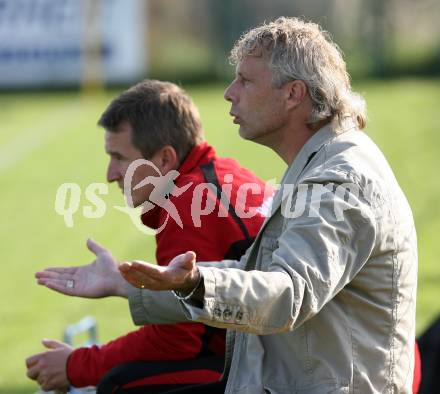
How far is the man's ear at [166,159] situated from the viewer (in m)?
4.40

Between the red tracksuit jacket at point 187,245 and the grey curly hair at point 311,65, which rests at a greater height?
the grey curly hair at point 311,65

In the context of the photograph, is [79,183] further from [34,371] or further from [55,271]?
[55,271]

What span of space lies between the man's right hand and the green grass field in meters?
2.54

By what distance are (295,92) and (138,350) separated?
129 cm

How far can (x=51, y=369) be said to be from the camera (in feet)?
14.1

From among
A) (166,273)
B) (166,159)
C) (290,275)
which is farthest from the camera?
(166,159)

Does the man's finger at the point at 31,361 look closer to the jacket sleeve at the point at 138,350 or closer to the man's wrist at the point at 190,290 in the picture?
the jacket sleeve at the point at 138,350

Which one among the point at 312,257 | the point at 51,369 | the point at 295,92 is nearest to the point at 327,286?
the point at 312,257

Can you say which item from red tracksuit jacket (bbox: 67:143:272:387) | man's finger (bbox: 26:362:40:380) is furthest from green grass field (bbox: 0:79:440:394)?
red tracksuit jacket (bbox: 67:143:272:387)

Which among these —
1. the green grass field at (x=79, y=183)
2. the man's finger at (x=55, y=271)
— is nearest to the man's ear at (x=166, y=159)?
the man's finger at (x=55, y=271)

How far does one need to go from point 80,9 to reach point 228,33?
3740 mm

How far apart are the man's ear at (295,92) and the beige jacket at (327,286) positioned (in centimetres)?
13

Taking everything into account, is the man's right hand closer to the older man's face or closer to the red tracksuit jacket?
the red tracksuit jacket

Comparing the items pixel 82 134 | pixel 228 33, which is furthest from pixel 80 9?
pixel 82 134
